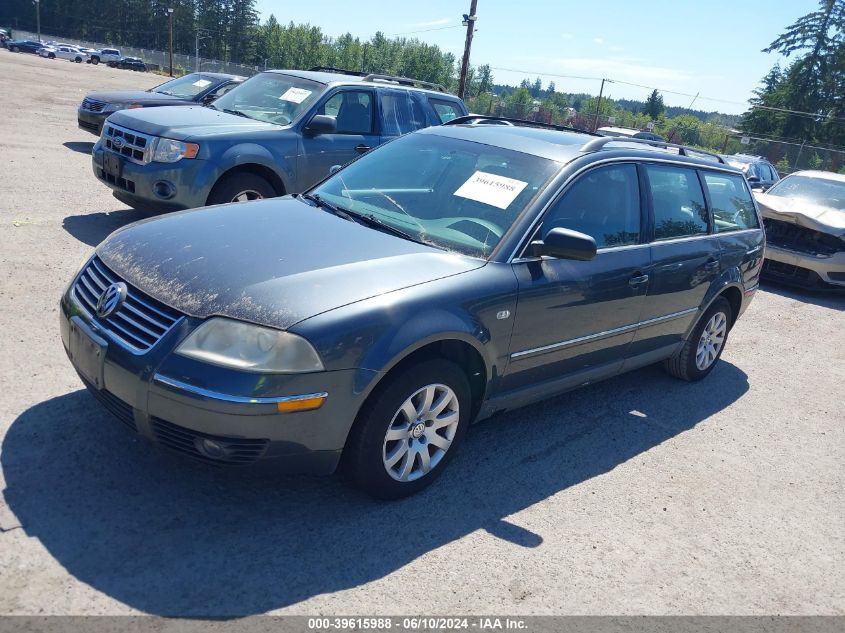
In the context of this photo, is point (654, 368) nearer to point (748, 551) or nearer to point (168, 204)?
point (748, 551)

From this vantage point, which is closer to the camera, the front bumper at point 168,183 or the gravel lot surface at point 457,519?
the gravel lot surface at point 457,519

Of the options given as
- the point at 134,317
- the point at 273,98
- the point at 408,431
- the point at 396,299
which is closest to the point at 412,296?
the point at 396,299

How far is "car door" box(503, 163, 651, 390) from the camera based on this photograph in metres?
3.84

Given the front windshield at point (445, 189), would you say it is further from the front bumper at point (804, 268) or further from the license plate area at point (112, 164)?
the front bumper at point (804, 268)

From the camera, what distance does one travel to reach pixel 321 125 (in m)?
7.46

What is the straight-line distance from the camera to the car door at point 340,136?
7.67 metres

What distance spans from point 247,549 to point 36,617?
812 mm

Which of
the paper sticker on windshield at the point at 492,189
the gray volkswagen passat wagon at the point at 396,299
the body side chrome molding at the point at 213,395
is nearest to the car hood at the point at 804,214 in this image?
the gray volkswagen passat wagon at the point at 396,299

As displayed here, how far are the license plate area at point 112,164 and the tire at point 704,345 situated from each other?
5.69 meters

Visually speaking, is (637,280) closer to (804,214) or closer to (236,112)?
(236,112)

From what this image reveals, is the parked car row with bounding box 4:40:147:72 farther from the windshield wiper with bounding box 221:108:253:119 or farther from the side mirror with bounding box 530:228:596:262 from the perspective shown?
the side mirror with bounding box 530:228:596:262

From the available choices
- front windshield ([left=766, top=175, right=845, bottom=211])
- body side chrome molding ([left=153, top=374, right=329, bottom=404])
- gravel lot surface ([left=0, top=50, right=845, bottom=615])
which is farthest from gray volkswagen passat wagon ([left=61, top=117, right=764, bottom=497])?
front windshield ([left=766, top=175, right=845, bottom=211])

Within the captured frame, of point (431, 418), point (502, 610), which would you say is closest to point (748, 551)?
point (502, 610)

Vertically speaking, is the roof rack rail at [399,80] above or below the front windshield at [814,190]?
above
